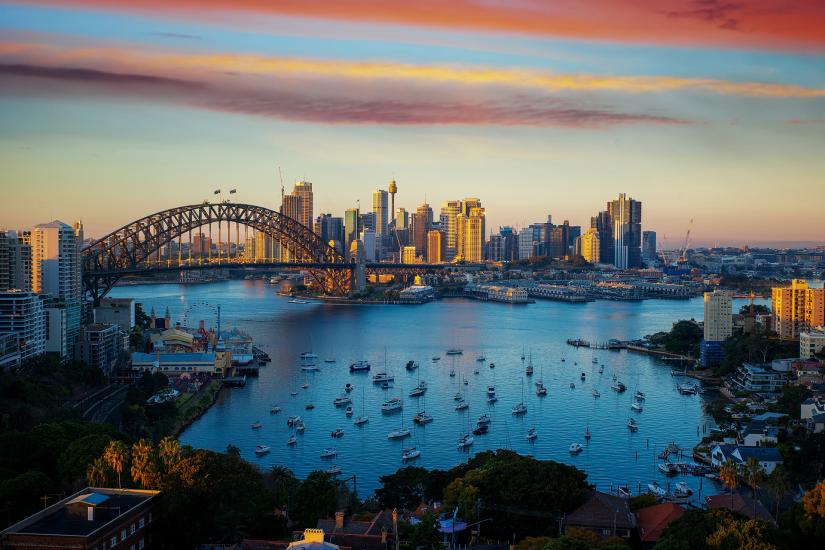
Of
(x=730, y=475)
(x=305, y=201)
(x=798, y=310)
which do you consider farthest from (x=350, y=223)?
(x=730, y=475)

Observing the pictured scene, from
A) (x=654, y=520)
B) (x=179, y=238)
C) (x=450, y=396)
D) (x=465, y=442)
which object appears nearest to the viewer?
(x=654, y=520)

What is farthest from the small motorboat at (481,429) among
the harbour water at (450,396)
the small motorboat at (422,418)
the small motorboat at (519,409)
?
the small motorboat at (519,409)

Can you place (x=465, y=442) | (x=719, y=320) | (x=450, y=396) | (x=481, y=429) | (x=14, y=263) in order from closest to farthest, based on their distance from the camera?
(x=465, y=442)
(x=481, y=429)
(x=450, y=396)
(x=14, y=263)
(x=719, y=320)

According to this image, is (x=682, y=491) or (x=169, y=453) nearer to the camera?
(x=169, y=453)

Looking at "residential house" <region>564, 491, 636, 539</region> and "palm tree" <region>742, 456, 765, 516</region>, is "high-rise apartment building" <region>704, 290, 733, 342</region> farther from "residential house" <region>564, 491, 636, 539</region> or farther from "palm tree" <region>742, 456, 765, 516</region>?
"residential house" <region>564, 491, 636, 539</region>

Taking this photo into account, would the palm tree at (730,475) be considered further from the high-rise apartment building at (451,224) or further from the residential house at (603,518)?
the high-rise apartment building at (451,224)

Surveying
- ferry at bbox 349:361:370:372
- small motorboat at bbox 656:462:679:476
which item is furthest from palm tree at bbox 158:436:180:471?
ferry at bbox 349:361:370:372

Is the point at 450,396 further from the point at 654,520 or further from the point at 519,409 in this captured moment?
the point at 654,520
